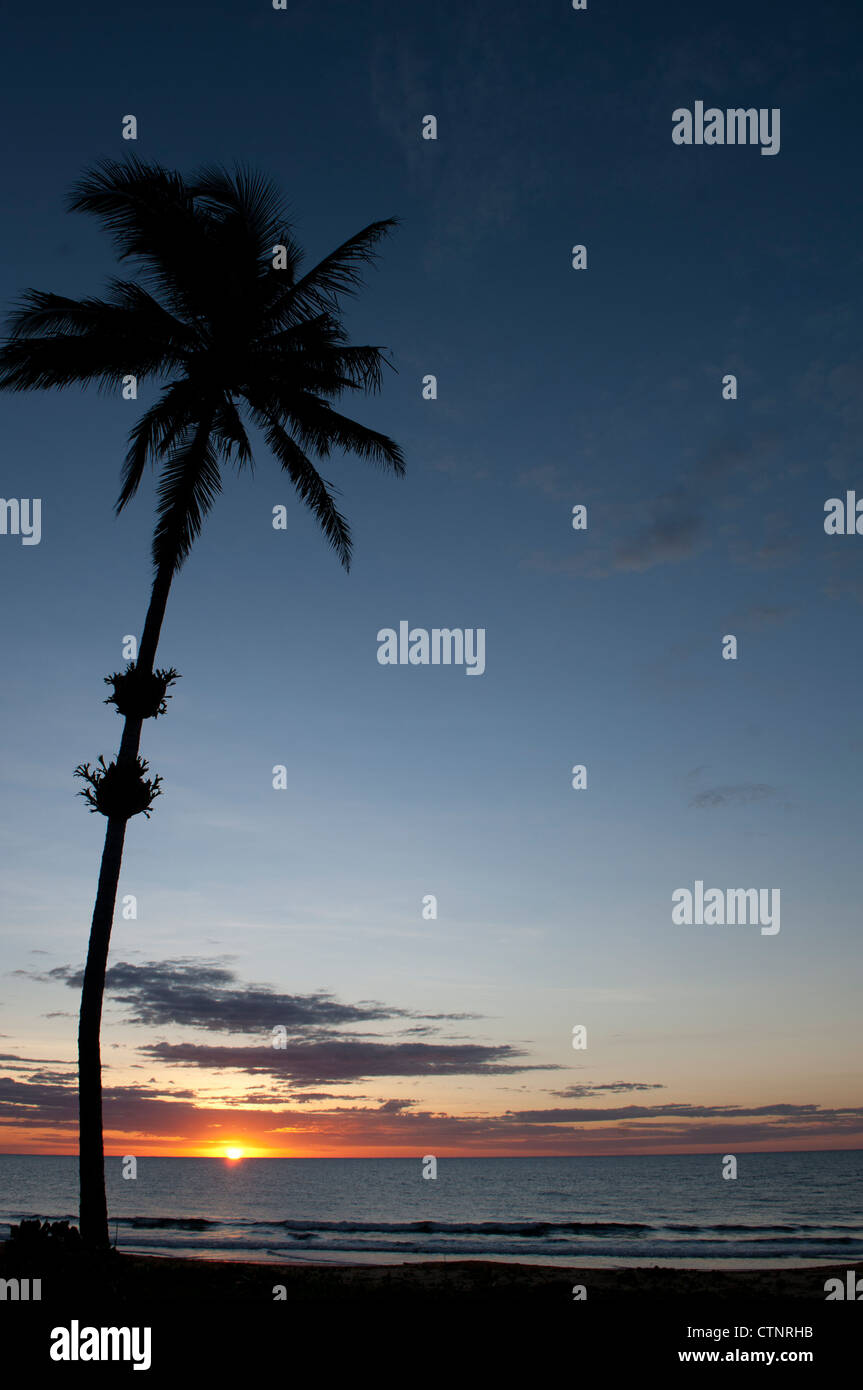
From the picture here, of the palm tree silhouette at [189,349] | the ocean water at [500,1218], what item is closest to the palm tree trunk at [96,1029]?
the palm tree silhouette at [189,349]

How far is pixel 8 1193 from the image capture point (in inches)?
3290

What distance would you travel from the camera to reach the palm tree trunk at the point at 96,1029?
44.4ft

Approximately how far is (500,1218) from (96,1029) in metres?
59.4

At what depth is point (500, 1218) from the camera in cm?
6269

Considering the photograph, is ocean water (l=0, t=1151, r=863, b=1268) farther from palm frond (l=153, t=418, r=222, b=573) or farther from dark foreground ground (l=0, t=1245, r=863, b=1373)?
palm frond (l=153, t=418, r=222, b=573)

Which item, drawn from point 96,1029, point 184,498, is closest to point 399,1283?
point 96,1029

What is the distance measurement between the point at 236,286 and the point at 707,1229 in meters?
56.2

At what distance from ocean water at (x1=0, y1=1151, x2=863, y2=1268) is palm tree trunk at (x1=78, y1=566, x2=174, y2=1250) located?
25.5 m

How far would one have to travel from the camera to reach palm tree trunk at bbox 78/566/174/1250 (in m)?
13.5

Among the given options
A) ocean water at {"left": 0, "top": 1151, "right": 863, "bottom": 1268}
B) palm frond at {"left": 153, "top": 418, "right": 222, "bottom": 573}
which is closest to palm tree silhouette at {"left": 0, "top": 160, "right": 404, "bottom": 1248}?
palm frond at {"left": 153, "top": 418, "right": 222, "bottom": 573}

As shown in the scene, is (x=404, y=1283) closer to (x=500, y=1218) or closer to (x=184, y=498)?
(x=184, y=498)
